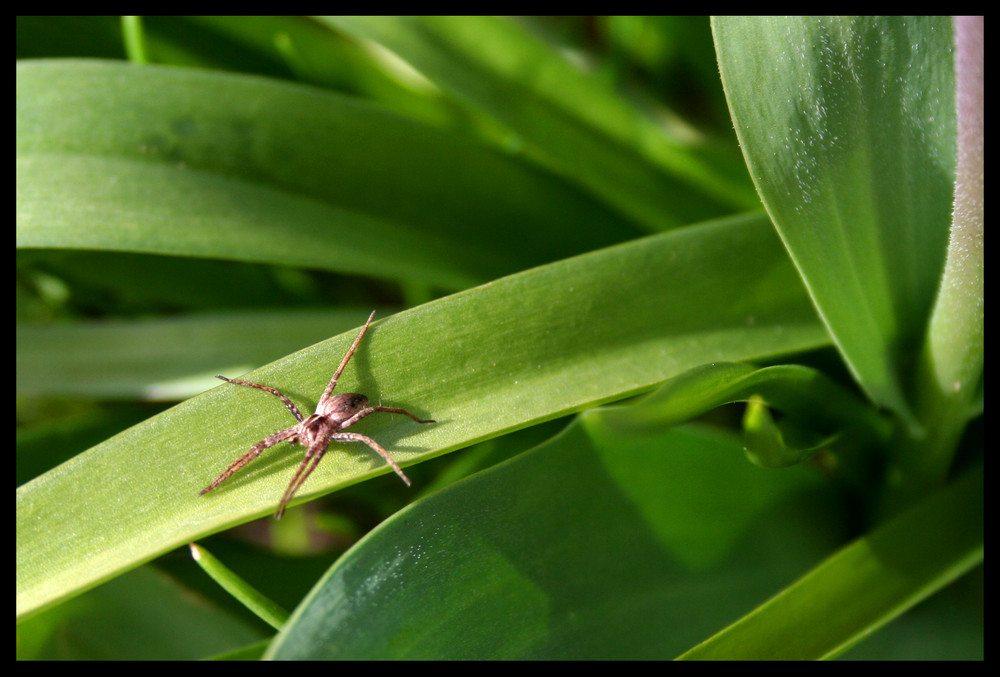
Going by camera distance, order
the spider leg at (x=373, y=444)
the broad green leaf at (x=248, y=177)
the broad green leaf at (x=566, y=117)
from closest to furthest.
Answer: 1. the spider leg at (x=373, y=444)
2. the broad green leaf at (x=248, y=177)
3. the broad green leaf at (x=566, y=117)

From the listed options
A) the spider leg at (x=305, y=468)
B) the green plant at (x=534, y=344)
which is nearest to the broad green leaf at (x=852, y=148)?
the green plant at (x=534, y=344)

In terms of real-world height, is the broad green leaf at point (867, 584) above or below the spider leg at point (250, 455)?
below

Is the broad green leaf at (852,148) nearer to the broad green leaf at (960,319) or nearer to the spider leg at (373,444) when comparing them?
the broad green leaf at (960,319)

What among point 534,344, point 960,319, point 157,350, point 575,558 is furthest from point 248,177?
point 960,319

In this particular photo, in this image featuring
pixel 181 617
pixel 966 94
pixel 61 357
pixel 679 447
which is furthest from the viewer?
pixel 61 357

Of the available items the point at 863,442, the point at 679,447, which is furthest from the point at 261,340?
the point at 863,442

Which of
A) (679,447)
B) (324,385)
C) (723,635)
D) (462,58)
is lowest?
(723,635)

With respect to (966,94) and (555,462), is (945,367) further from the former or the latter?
(555,462)
